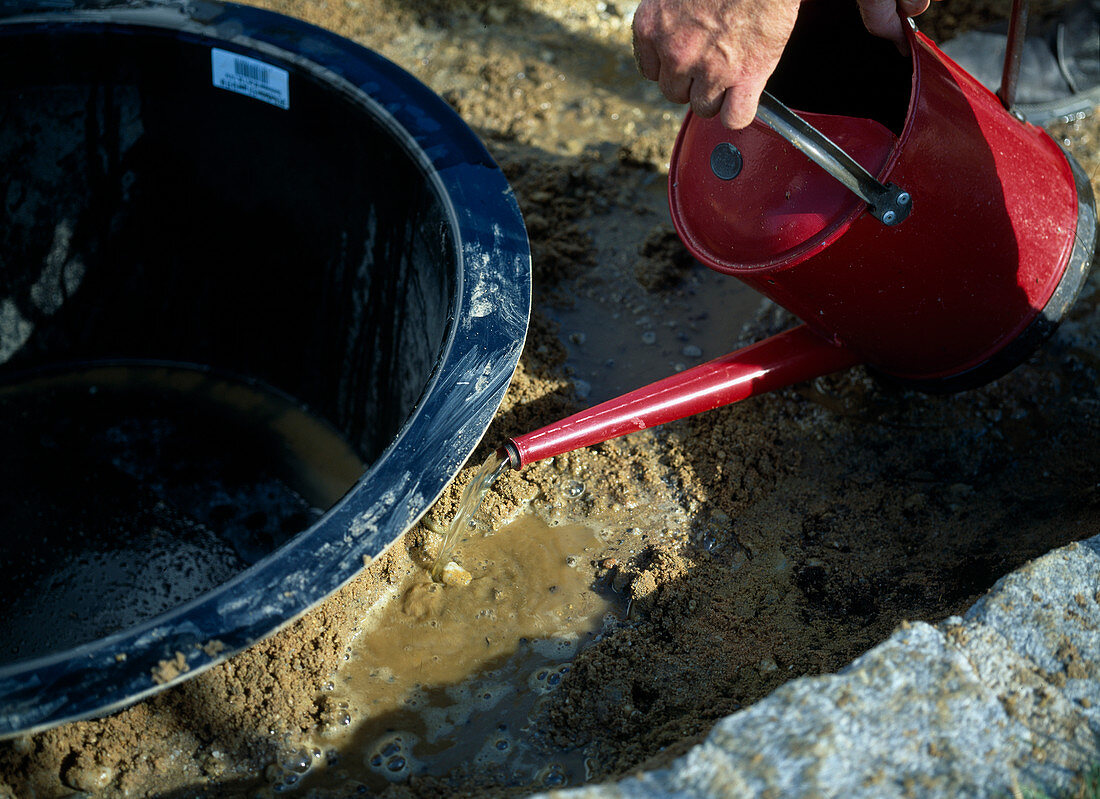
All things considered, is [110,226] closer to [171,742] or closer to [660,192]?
[171,742]

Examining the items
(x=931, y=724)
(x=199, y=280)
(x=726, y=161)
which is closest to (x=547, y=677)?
(x=931, y=724)

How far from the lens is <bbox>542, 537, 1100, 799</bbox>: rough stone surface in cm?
107

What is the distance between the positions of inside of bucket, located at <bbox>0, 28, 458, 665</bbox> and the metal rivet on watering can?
2.08 feet

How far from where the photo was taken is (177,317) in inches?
101

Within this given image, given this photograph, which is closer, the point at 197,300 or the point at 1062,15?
the point at 197,300

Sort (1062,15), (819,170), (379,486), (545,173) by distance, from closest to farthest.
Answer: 1. (379,486)
2. (819,170)
3. (545,173)
4. (1062,15)

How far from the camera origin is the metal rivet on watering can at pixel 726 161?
1.61 metres

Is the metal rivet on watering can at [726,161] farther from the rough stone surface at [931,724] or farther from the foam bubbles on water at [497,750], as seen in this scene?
the foam bubbles on water at [497,750]

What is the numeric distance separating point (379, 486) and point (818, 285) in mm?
941

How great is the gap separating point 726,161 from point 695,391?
1.63 feet

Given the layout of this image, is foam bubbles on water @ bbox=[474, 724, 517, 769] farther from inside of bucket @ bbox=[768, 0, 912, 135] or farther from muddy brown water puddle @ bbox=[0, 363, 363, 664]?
inside of bucket @ bbox=[768, 0, 912, 135]

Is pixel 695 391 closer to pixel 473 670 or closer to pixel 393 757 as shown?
pixel 473 670

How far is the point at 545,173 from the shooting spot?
9.12ft

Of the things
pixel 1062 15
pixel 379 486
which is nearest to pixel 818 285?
pixel 379 486
